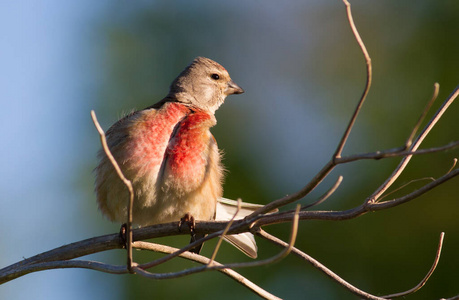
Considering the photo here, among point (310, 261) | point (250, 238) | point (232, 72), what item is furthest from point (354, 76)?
point (310, 261)

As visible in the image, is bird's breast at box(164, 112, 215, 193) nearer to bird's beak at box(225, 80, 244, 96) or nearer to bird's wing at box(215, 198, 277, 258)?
bird's wing at box(215, 198, 277, 258)

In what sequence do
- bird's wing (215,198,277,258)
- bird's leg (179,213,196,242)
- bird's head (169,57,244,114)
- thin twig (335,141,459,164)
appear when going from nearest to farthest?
1. thin twig (335,141,459,164)
2. bird's leg (179,213,196,242)
3. bird's wing (215,198,277,258)
4. bird's head (169,57,244,114)

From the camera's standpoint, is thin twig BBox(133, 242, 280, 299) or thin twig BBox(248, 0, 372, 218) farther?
thin twig BBox(133, 242, 280, 299)

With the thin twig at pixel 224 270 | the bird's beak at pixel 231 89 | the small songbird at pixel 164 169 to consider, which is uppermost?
the bird's beak at pixel 231 89

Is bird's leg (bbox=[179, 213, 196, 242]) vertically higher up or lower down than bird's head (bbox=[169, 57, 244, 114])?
lower down

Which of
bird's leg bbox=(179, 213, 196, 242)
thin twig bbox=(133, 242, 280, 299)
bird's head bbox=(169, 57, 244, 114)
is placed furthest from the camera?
bird's head bbox=(169, 57, 244, 114)

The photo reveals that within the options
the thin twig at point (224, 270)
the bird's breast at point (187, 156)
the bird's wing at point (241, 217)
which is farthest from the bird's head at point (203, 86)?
the thin twig at point (224, 270)

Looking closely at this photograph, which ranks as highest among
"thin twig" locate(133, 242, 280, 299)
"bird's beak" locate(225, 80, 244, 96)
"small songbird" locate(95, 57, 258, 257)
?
"bird's beak" locate(225, 80, 244, 96)

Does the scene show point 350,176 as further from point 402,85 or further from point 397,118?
point 402,85

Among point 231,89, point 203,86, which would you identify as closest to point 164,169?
point 203,86

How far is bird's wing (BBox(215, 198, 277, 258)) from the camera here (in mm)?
3892

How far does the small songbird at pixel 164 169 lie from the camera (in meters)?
3.95

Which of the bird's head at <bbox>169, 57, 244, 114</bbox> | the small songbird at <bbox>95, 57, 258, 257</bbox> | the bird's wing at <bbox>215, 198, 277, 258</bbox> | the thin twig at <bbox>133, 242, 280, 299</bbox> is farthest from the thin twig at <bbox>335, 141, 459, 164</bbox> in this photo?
the bird's head at <bbox>169, 57, 244, 114</bbox>

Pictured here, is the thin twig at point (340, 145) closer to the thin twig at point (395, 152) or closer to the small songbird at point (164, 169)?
the thin twig at point (395, 152)
